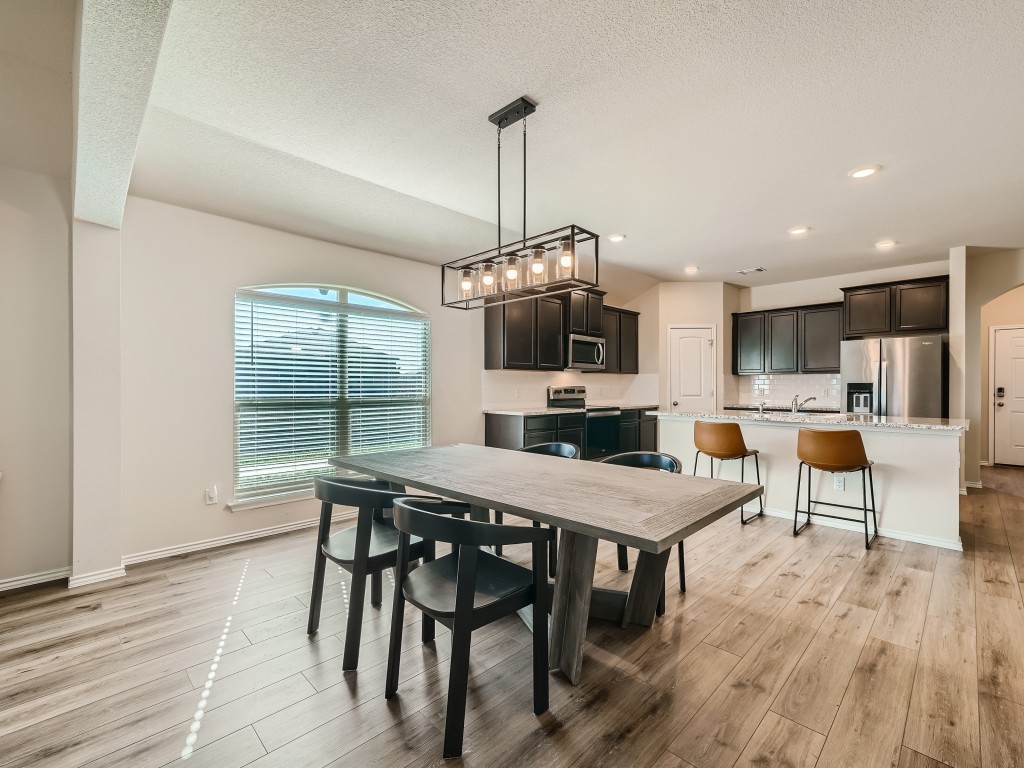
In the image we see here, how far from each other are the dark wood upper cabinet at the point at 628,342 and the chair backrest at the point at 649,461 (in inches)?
149

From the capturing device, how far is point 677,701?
5.71 ft

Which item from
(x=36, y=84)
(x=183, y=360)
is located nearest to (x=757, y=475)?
(x=183, y=360)

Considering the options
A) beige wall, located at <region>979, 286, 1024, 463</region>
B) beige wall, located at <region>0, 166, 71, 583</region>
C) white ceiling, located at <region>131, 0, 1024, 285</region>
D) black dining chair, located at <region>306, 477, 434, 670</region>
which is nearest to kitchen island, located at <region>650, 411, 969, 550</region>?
white ceiling, located at <region>131, 0, 1024, 285</region>

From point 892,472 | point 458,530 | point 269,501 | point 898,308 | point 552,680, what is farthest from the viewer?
point 898,308

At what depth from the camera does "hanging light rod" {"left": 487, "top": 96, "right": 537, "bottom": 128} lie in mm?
2215

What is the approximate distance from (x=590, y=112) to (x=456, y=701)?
2.59 metres

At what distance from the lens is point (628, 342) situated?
6.69m

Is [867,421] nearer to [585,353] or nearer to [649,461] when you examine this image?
[649,461]

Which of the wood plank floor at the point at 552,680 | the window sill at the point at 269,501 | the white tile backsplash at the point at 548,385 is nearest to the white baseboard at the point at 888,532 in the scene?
the wood plank floor at the point at 552,680

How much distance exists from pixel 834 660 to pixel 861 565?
138cm

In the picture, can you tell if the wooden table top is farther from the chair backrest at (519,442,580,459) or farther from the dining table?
the chair backrest at (519,442,580,459)

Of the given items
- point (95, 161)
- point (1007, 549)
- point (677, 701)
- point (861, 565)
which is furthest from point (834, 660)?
point (95, 161)

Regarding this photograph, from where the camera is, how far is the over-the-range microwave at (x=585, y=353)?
5678mm

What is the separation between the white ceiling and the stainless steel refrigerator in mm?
1405
